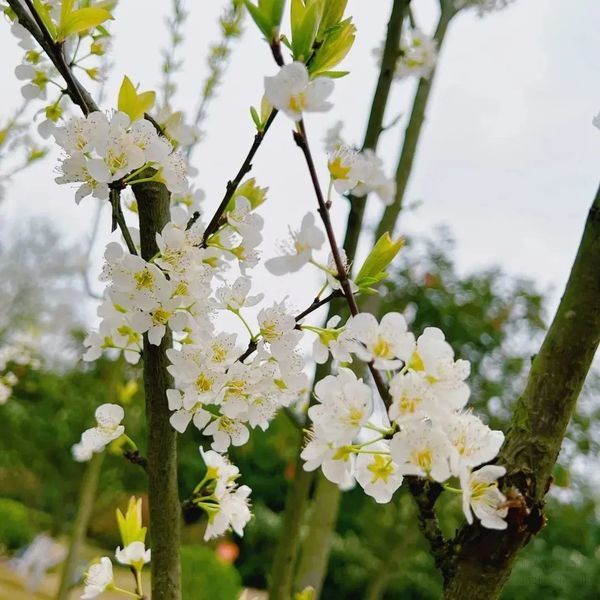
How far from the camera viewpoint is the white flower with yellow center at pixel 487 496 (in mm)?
339

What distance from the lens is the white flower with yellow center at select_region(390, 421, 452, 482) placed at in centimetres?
34

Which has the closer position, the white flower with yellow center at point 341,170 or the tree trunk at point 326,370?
the white flower with yellow center at point 341,170

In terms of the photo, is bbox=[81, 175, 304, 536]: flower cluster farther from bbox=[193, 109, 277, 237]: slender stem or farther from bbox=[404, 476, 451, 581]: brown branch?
bbox=[404, 476, 451, 581]: brown branch

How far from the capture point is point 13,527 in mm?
4559

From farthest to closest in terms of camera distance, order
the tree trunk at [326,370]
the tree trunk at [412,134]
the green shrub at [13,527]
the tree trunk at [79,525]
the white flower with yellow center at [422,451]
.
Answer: the green shrub at [13,527]
the tree trunk at [79,525]
the tree trunk at [412,134]
the tree trunk at [326,370]
the white flower with yellow center at [422,451]

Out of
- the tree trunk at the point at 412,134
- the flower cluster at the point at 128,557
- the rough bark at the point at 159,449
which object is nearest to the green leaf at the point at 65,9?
the rough bark at the point at 159,449

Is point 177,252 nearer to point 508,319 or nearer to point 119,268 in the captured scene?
point 119,268

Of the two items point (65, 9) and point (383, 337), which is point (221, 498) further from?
point (65, 9)

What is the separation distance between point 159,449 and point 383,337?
18 cm

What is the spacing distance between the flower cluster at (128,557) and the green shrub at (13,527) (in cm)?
450

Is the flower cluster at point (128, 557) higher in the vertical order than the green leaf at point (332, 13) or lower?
lower

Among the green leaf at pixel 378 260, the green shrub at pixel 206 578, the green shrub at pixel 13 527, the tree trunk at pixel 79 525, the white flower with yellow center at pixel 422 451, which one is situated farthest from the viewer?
the green shrub at pixel 13 527

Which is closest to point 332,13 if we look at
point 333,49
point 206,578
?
point 333,49

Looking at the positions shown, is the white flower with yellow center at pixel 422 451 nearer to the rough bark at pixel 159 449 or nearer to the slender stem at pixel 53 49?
the rough bark at pixel 159 449
